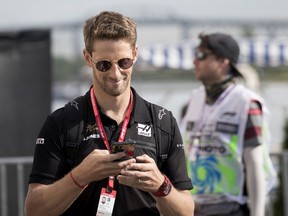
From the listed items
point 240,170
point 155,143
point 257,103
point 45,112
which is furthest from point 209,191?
A: point 45,112

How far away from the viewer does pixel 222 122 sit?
17.6 feet

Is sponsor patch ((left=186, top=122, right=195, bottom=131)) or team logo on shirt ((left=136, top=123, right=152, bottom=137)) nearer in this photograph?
team logo on shirt ((left=136, top=123, right=152, bottom=137))

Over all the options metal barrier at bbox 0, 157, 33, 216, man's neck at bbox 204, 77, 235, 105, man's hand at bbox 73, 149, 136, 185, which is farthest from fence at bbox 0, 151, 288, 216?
man's hand at bbox 73, 149, 136, 185

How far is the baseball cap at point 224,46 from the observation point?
5.64 metres

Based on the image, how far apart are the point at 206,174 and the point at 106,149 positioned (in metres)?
2.25

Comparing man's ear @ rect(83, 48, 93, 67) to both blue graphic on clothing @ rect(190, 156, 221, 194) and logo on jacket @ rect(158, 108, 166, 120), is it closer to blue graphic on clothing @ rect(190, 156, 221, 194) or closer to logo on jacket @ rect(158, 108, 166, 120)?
logo on jacket @ rect(158, 108, 166, 120)

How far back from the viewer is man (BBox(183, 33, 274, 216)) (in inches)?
208

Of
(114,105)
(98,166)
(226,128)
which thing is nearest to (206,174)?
(226,128)

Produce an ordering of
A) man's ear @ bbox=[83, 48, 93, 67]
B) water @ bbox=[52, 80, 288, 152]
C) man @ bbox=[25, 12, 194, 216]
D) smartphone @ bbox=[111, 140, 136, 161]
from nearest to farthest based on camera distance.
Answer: smartphone @ bbox=[111, 140, 136, 161]
man @ bbox=[25, 12, 194, 216]
man's ear @ bbox=[83, 48, 93, 67]
water @ bbox=[52, 80, 288, 152]

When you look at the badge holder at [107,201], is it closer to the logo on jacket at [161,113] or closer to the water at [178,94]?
the logo on jacket at [161,113]

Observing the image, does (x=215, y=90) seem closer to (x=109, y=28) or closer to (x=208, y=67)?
(x=208, y=67)

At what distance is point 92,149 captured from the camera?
325 cm

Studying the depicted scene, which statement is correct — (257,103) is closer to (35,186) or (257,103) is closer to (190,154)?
(190,154)

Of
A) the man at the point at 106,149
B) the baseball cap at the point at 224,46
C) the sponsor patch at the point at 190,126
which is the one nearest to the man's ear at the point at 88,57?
the man at the point at 106,149
